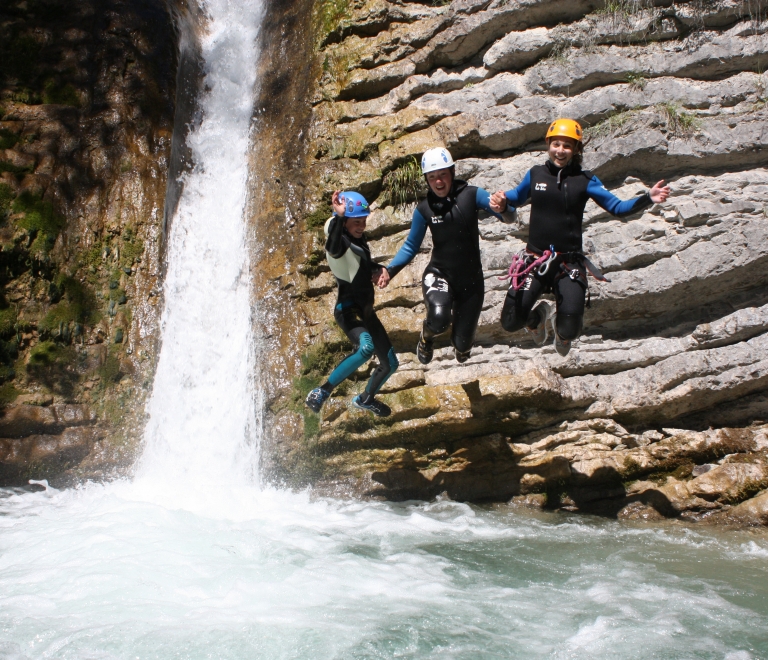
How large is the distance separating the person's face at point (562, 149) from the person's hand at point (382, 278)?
2.06 m

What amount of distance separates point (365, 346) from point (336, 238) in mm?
1234

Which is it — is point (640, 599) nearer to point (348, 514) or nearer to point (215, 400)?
point (348, 514)

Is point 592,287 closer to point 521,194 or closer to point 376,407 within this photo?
point 521,194

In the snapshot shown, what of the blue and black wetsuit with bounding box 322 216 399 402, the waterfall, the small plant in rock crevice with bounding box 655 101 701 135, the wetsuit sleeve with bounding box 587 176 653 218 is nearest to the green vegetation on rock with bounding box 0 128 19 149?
the waterfall

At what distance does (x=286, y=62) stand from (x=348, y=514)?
8.02m

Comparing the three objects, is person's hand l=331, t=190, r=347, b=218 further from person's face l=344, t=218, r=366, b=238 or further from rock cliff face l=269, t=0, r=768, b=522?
rock cliff face l=269, t=0, r=768, b=522

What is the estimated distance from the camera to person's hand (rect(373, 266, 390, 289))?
7.22 meters

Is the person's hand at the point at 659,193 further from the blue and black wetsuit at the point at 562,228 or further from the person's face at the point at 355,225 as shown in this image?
the person's face at the point at 355,225

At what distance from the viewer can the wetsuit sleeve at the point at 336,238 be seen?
6.89 metres

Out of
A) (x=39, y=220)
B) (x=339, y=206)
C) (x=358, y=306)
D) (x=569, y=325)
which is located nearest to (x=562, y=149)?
(x=569, y=325)

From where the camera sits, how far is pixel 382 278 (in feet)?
23.7

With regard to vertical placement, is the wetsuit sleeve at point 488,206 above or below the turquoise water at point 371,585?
above

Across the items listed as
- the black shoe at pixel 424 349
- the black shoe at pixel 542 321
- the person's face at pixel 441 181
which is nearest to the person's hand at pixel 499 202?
the person's face at pixel 441 181

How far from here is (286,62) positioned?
1185cm
